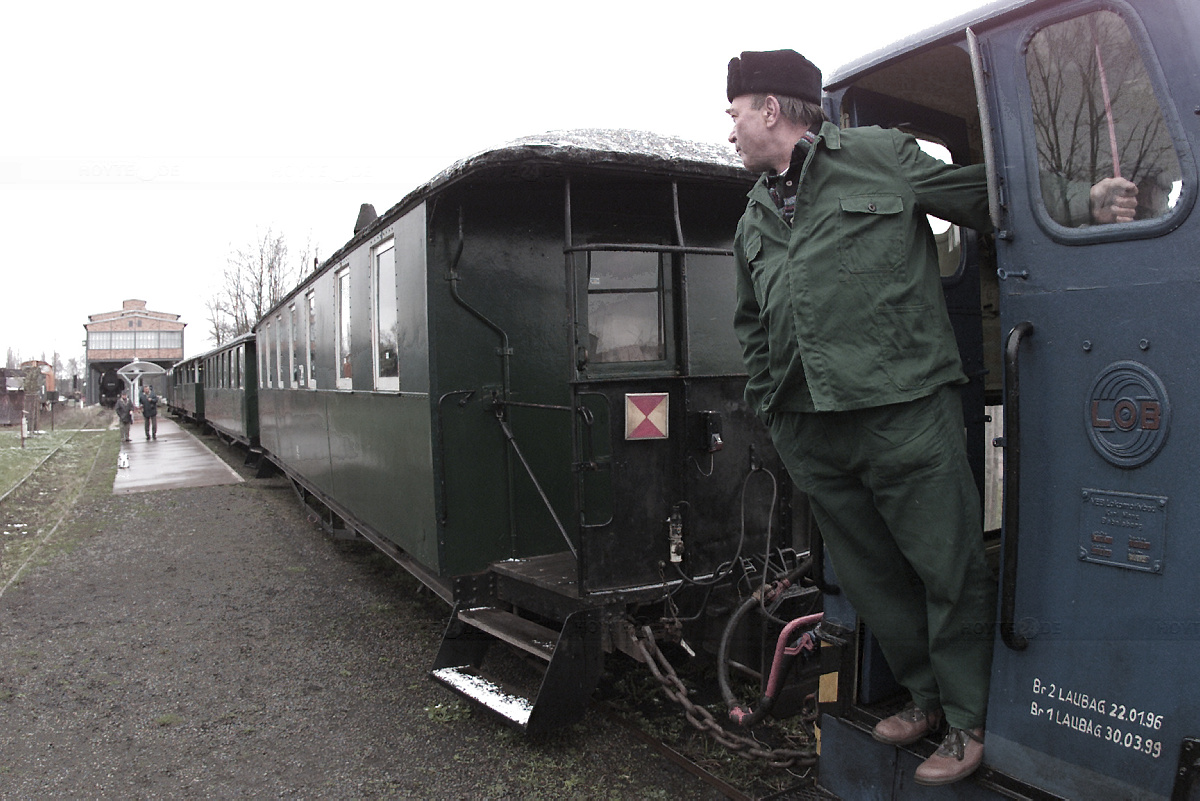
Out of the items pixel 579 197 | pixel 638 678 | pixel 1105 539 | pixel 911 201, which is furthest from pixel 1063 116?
pixel 638 678

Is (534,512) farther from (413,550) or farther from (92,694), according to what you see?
(92,694)

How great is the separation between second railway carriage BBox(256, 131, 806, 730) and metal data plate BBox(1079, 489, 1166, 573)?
232 cm

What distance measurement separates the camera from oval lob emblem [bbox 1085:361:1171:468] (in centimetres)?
173

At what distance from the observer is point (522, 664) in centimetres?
529

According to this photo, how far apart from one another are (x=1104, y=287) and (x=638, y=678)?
3.78 metres

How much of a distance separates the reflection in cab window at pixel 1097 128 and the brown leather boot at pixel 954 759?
125cm

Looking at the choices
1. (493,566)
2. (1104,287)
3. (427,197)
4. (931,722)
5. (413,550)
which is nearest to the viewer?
(1104,287)

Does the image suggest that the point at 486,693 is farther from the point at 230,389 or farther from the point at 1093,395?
the point at 230,389

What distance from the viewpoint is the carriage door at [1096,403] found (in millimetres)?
1714

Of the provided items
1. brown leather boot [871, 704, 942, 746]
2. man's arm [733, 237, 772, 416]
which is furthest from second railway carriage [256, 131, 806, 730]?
brown leather boot [871, 704, 942, 746]

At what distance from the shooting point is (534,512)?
5.31 meters

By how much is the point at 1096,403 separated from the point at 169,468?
63.9 feet

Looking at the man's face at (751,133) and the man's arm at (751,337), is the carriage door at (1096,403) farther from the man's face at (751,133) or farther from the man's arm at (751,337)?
the man's arm at (751,337)

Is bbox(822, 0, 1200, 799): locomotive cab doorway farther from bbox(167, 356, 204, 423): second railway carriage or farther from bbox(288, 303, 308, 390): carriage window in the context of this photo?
bbox(167, 356, 204, 423): second railway carriage
